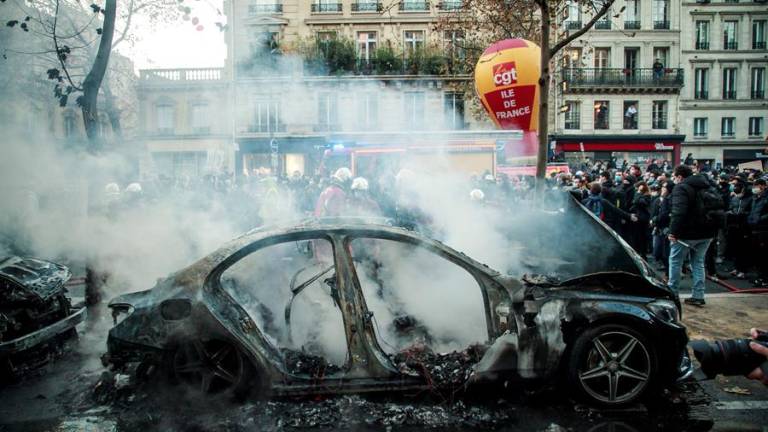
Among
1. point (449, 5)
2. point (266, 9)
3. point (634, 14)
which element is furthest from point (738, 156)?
point (266, 9)

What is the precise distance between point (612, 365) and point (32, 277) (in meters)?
4.85

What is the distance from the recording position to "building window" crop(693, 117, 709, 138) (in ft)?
107

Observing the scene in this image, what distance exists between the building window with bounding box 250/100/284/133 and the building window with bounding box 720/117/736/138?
3248cm

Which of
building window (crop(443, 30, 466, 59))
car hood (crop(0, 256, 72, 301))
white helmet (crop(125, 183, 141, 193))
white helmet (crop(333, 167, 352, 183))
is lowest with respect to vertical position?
car hood (crop(0, 256, 72, 301))

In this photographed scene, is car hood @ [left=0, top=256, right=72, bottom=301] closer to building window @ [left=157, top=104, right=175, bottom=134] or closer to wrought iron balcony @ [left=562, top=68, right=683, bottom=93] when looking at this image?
building window @ [left=157, top=104, right=175, bottom=134]

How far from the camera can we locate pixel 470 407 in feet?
11.3

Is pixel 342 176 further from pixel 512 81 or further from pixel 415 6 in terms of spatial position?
pixel 415 6

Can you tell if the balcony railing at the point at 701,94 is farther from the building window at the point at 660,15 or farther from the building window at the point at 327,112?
the building window at the point at 327,112

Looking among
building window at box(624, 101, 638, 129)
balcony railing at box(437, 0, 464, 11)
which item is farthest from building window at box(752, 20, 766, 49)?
balcony railing at box(437, 0, 464, 11)

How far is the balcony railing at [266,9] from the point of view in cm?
966

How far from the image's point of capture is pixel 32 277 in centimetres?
440

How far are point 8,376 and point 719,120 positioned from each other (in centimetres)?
3888

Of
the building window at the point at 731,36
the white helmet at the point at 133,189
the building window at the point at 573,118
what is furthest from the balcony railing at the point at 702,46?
the white helmet at the point at 133,189

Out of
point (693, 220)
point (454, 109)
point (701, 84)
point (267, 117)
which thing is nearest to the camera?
point (693, 220)
